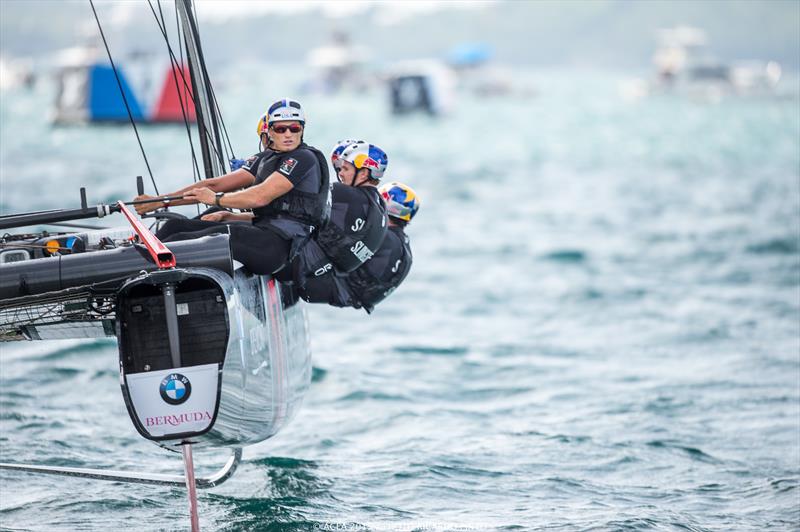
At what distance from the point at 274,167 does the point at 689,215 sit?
21881mm

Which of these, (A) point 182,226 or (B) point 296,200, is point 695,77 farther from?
(A) point 182,226

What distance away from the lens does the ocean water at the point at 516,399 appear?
25.7 feet

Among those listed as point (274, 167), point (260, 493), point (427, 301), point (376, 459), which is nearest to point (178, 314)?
point (274, 167)

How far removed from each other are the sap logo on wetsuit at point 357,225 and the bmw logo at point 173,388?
1695mm

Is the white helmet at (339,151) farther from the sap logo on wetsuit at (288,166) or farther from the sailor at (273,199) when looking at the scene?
the sap logo on wetsuit at (288,166)

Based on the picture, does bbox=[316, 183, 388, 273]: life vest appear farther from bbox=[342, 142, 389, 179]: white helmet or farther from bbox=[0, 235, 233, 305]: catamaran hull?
bbox=[0, 235, 233, 305]: catamaran hull

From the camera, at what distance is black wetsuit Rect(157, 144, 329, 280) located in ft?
22.4

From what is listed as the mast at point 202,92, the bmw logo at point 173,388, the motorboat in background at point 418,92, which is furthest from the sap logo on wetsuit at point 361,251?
the motorboat in background at point 418,92

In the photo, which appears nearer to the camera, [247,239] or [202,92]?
[247,239]

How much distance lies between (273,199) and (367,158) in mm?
914

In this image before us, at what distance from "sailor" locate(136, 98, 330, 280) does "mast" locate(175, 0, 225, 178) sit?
1299 millimetres

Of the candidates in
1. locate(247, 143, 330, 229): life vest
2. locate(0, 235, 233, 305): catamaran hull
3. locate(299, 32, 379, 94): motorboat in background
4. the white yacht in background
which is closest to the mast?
locate(247, 143, 330, 229): life vest

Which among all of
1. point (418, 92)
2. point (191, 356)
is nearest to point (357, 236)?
point (191, 356)

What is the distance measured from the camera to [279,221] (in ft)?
23.0
